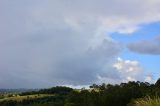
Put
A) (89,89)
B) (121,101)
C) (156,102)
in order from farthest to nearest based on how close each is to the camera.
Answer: (89,89)
(121,101)
(156,102)

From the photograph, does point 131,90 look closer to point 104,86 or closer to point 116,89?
point 116,89

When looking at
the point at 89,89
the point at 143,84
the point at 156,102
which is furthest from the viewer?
the point at 89,89

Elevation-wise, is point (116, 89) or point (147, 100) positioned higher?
point (116, 89)

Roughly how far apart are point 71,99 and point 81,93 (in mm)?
5036

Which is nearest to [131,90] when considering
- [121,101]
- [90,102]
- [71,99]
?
[121,101]

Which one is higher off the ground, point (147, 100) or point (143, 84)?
point (143, 84)

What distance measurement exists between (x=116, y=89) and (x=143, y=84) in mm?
9535

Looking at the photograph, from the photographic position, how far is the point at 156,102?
19906 mm

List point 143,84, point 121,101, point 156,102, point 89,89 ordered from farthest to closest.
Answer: point 89,89 → point 143,84 → point 121,101 → point 156,102

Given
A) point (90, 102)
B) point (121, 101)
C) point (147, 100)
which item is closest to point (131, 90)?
point (121, 101)

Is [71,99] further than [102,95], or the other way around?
[71,99]

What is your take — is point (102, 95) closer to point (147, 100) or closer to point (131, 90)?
point (131, 90)

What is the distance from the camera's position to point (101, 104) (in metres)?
112

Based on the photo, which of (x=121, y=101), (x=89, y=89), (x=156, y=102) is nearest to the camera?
(x=156, y=102)
